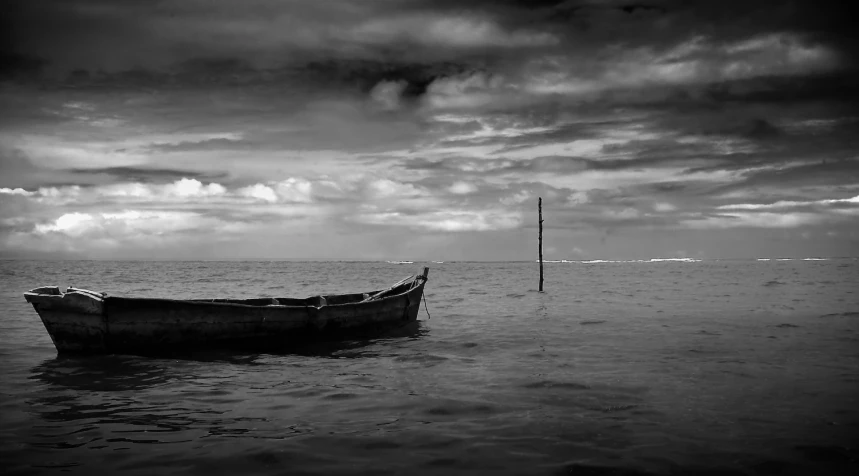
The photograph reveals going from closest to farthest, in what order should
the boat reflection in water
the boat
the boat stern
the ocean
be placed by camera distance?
the ocean, the boat reflection in water, the boat stern, the boat

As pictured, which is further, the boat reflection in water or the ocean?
the boat reflection in water

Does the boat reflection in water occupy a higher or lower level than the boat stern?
lower

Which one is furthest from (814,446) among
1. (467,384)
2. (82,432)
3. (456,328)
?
(456,328)

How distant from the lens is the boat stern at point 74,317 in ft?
43.3

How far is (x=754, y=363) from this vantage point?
1421 centimetres

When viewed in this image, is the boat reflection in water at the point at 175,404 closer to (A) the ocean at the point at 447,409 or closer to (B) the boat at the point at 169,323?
(A) the ocean at the point at 447,409

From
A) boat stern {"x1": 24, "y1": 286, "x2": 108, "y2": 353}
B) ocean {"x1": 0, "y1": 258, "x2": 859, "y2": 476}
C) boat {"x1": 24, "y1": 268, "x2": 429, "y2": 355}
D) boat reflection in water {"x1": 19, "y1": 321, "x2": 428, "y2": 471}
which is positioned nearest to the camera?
ocean {"x1": 0, "y1": 258, "x2": 859, "y2": 476}

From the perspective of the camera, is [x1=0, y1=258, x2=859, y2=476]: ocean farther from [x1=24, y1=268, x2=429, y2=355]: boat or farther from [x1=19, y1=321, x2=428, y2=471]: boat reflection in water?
[x1=24, y1=268, x2=429, y2=355]: boat

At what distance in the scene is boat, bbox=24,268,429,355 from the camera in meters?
13.4

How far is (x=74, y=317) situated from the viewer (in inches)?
534

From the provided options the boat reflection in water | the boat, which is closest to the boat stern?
the boat

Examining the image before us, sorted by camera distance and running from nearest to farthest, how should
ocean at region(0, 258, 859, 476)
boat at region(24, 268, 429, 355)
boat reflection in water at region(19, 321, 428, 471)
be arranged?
ocean at region(0, 258, 859, 476) < boat reflection in water at region(19, 321, 428, 471) < boat at region(24, 268, 429, 355)

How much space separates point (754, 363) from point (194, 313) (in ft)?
48.1

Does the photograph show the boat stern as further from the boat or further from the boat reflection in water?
the boat reflection in water
